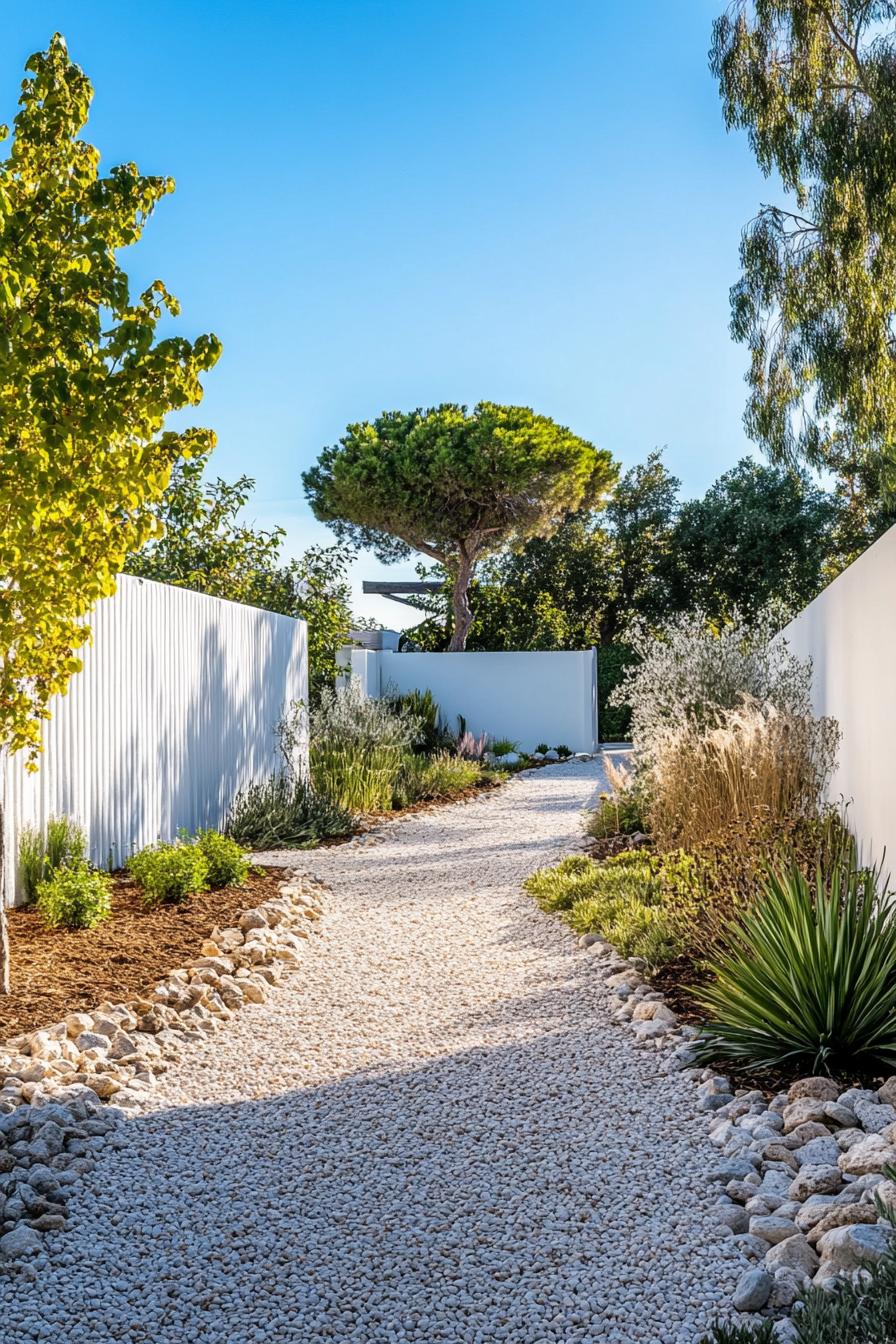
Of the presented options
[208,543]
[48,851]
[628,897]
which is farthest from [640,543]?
[48,851]

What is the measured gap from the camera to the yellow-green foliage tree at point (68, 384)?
12.0ft

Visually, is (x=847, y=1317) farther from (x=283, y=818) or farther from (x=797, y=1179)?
(x=283, y=818)

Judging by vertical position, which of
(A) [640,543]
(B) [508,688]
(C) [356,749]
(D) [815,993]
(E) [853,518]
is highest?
(E) [853,518]

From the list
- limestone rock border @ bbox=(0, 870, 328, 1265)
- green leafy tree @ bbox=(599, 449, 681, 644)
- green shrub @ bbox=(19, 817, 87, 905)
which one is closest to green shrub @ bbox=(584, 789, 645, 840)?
limestone rock border @ bbox=(0, 870, 328, 1265)

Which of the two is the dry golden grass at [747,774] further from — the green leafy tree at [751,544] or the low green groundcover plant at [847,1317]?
the green leafy tree at [751,544]

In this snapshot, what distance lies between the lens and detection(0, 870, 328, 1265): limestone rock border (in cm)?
287

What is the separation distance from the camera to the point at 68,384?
11.7 feet

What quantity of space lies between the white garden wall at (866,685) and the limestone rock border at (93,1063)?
122 inches

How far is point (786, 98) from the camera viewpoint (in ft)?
35.4

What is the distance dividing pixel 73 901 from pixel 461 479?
1377cm

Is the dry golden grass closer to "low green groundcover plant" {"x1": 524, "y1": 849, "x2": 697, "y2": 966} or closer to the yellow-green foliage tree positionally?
"low green groundcover plant" {"x1": 524, "y1": 849, "x2": 697, "y2": 966}

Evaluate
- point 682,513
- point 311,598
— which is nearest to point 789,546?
point 682,513

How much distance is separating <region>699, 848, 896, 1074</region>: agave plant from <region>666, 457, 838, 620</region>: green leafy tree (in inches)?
740

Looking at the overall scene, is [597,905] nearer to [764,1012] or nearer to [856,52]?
[764,1012]
